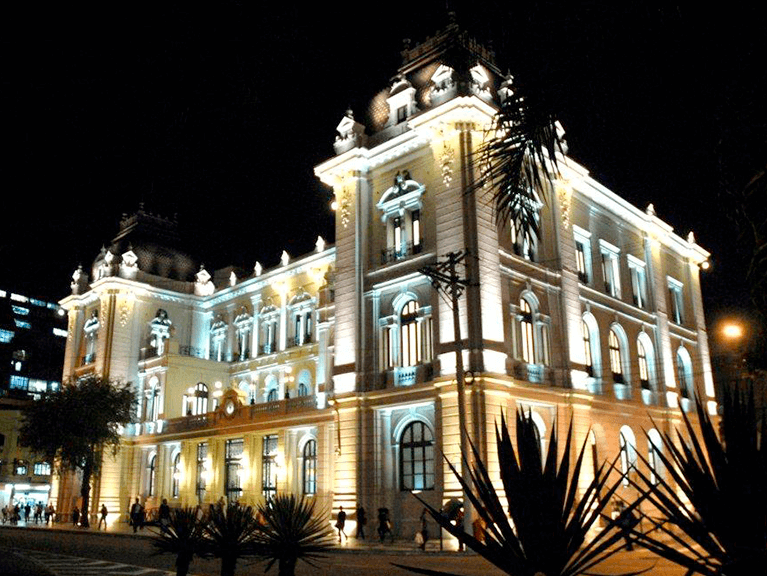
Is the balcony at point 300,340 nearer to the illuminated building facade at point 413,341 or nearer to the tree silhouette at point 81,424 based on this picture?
the illuminated building facade at point 413,341

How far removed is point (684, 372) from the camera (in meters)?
42.9

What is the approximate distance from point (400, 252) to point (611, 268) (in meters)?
13.4

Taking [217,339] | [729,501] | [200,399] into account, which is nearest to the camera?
[729,501]

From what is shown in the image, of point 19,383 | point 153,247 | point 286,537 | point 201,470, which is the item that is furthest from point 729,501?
point 19,383

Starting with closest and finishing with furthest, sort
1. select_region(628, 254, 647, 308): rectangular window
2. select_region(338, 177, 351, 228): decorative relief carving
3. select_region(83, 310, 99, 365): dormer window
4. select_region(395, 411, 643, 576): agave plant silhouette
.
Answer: select_region(395, 411, 643, 576): agave plant silhouette < select_region(338, 177, 351, 228): decorative relief carving < select_region(628, 254, 647, 308): rectangular window < select_region(83, 310, 99, 365): dormer window

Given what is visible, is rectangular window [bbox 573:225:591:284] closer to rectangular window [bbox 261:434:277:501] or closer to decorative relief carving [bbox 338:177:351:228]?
decorative relief carving [bbox 338:177:351:228]

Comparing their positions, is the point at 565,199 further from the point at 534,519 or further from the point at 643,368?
the point at 534,519

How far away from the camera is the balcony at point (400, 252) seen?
1244 inches

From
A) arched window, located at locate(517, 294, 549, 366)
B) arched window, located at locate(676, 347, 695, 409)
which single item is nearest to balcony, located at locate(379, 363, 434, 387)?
arched window, located at locate(517, 294, 549, 366)

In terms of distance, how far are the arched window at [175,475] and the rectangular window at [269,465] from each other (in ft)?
26.4

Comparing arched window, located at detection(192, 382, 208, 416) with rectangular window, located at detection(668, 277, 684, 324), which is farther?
arched window, located at detection(192, 382, 208, 416)

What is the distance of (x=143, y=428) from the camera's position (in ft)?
154

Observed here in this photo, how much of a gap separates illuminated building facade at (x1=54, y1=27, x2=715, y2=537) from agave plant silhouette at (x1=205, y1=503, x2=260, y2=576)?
43.5ft

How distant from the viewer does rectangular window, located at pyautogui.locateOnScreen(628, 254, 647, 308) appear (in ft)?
132
